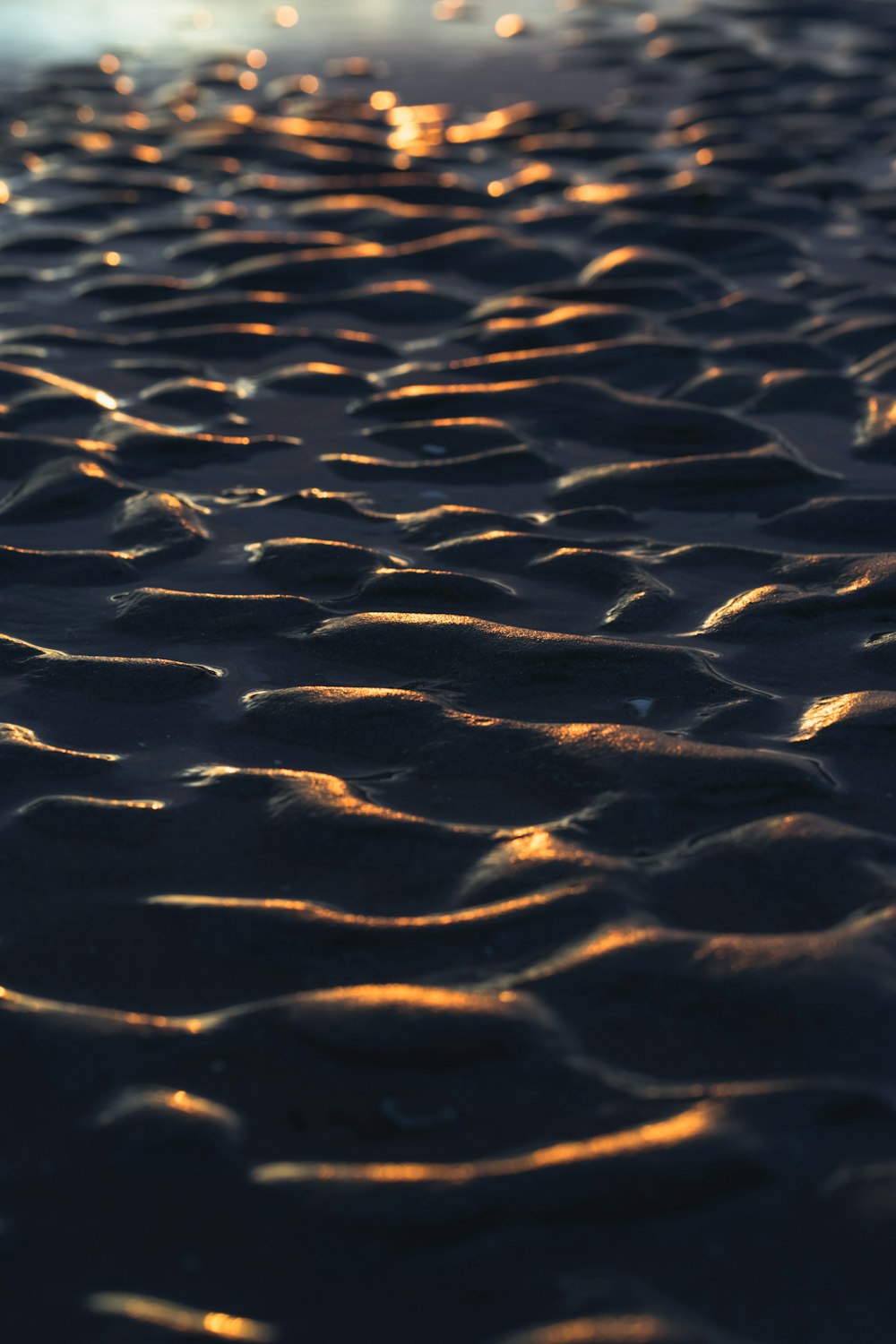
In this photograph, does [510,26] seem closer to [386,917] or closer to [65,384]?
[65,384]

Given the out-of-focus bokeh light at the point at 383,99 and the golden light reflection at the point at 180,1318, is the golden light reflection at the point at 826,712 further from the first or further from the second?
the out-of-focus bokeh light at the point at 383,99


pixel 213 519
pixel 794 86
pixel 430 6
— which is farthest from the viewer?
pixel 430 6

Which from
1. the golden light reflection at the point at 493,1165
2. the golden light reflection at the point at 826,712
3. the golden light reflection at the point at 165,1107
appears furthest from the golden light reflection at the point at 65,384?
the golden light reflection at the point at 493,1165

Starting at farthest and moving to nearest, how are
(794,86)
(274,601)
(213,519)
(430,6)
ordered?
(430,6), (794,86), (213,519), (274,601)

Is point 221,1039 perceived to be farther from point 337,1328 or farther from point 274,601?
point 274,601

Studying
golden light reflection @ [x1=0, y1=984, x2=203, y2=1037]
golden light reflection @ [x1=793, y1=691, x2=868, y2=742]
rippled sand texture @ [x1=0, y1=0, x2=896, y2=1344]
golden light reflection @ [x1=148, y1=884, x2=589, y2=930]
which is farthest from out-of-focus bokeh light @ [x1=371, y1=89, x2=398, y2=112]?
golden light reflection @ [x1=0, y1=984, x2=203, y2=1037]

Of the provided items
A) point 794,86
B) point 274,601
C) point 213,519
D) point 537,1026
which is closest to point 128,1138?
point 537,1026
